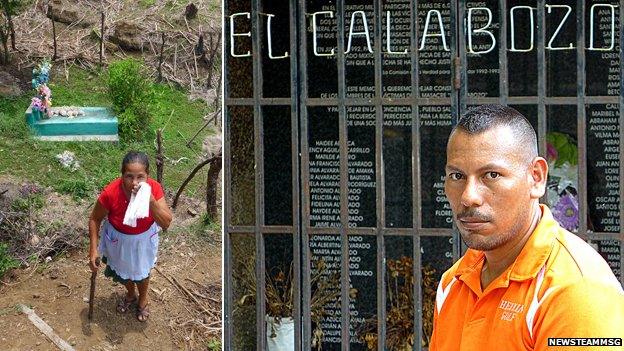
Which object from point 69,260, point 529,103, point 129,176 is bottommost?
point 69,260

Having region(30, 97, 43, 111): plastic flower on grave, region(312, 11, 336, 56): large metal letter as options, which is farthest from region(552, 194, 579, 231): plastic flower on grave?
region(30, 97, 43, 111): plastic flower on grave

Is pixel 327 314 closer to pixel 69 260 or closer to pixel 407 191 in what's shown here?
pixel 407 191

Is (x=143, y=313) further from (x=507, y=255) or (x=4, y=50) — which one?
(x=507, y=255)

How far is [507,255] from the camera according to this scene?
2559 mm

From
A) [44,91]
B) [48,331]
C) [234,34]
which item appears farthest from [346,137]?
[48,331]

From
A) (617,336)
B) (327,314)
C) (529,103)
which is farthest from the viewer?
(327,314)

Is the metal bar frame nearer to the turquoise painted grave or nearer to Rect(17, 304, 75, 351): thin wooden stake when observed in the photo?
the turquoise painted grave

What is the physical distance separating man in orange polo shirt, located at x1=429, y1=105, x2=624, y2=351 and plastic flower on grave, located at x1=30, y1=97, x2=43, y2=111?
11.0 ft

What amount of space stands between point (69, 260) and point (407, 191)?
182cm

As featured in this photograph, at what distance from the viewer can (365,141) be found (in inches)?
222

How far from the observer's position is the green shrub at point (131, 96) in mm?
5535

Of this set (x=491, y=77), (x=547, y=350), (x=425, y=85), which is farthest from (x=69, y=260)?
(x=547, y=350)

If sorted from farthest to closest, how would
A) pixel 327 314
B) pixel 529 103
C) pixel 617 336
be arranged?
pixel 327 314, pixel 529 103, pixel 617 336

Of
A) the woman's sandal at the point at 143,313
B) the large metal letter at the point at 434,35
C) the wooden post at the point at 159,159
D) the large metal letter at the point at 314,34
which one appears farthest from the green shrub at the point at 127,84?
the large metal letter at the point at 434,35
